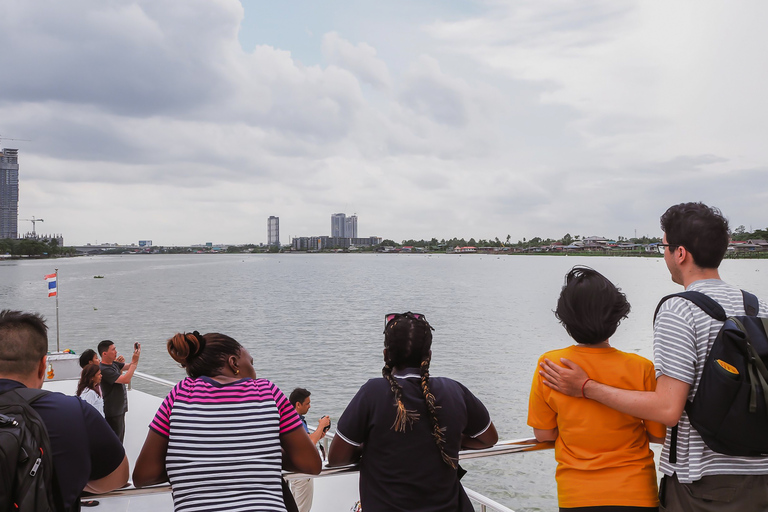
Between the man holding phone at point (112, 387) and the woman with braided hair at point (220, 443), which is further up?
the woman with braided hair at point (220, 443)

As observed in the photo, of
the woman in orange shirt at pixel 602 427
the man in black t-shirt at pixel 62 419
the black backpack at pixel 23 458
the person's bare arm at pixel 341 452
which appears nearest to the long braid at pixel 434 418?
the person's bare arm at pixel 341 452

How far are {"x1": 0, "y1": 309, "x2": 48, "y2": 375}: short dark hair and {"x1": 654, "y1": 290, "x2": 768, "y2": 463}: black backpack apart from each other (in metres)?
2.57

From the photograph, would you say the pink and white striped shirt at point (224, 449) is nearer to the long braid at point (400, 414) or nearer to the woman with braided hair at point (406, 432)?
the woman with braided hair at point (406, 432)

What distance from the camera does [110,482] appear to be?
2104 mm

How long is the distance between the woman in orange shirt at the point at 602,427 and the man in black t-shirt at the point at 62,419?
186cm

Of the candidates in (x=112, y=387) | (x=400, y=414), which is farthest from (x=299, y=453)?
(x=112, y=387)

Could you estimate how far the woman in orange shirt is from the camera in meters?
2.18

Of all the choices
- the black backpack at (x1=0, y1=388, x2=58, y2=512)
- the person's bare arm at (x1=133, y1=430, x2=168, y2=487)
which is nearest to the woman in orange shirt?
the person's bare arm at (x1=133, y1=430, x2=168, y2=487)

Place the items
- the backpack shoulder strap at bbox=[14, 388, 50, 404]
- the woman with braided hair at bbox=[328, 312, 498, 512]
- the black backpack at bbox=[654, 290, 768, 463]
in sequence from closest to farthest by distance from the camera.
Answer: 1. the backpack shoulder strap at bbox=[14, 388, 50, 404]
2. the black backpack at bbox=[654, 290, 768, 463]
3. the woman with braided hair at bbox=[328, 312, 498, 512]

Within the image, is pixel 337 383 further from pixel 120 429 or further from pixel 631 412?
pixel 631 412

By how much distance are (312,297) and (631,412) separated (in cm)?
5509

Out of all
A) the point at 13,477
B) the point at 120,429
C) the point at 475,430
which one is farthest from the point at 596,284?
the point at 120,429

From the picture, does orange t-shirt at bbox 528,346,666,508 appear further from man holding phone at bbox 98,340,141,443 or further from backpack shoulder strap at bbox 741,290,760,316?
man holding phone at bbox 98,340,141,443

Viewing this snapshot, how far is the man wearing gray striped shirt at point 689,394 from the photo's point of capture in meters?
2.07
